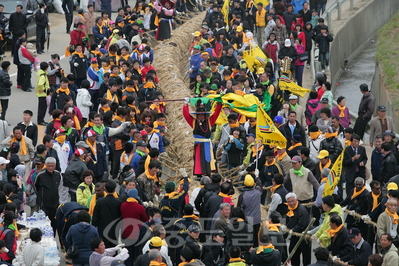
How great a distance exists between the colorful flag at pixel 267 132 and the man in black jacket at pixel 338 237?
3081 millimetres

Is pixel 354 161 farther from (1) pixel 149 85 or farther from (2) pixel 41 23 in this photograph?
(2) pixel 41 23

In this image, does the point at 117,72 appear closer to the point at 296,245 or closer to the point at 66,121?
the point at 66,121

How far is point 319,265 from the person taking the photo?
1084cm

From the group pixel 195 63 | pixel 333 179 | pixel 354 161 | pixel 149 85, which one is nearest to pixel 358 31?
pixel 195 63

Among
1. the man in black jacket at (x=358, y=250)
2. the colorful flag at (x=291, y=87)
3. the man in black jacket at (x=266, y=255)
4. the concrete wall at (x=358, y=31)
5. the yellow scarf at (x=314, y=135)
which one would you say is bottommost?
the concrete wall at (x=358, y=31)

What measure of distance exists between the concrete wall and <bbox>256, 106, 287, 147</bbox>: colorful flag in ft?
43.0

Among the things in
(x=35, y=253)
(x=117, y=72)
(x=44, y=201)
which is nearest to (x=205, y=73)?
Result: (x=117, y=72)

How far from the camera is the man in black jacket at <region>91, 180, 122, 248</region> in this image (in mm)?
12445

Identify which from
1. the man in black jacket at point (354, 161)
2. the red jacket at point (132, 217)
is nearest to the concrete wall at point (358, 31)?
the man in black jacket at point (354, 161)

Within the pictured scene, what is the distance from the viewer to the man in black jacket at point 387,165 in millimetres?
14789

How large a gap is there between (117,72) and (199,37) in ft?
14.5

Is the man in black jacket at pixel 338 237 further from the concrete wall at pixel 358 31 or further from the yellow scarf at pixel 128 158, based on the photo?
the concrete wall at pixel 358 31

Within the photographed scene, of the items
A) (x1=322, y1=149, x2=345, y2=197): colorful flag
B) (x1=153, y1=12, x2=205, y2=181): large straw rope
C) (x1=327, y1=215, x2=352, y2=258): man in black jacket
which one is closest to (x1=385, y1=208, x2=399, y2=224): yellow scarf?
(x1=327, y1=215, x2=352, y2=258): man in black jacket

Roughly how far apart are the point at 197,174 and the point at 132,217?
3207 millimetres
